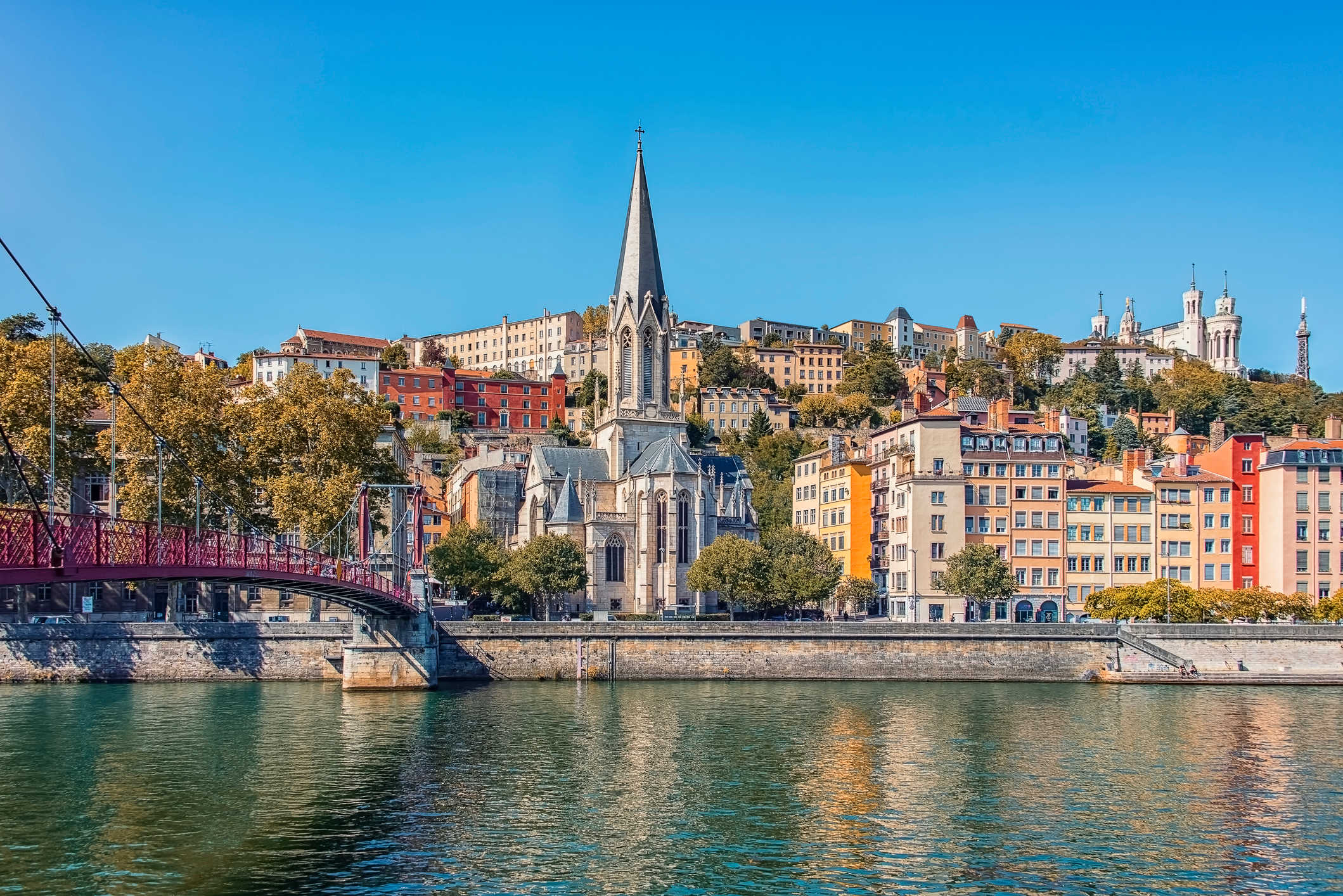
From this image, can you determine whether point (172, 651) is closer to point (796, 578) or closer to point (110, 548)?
point (110, 548)

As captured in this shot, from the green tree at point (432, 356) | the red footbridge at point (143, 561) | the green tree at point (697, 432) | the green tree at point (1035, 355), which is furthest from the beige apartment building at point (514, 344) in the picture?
the red footbridge at point (143, 561)

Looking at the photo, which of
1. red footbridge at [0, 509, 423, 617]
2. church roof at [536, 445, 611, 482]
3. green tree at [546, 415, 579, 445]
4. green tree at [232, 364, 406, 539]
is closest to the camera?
red footbridge at [0, 509, 423, 617]

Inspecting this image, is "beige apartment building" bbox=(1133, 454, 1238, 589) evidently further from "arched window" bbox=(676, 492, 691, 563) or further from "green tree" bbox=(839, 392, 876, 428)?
"green tree" bbox=(839, 392, 876, 428)

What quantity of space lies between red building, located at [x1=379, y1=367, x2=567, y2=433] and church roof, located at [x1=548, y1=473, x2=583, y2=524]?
4906cm

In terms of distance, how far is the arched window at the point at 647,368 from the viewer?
267ft

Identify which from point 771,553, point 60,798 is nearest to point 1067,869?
point 60,798

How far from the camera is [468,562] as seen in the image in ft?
218

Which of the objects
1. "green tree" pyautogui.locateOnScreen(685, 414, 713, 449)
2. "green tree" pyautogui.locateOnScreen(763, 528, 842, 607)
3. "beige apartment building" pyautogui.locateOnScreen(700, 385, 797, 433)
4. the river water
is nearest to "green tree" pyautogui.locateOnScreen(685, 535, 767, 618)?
"green tree" pyautogui.locateOnScreen(763, 528, 842, 607)

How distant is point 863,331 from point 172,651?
137266mm

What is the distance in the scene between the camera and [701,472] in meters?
76.1

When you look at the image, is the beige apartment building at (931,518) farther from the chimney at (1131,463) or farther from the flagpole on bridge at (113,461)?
the flagpole on bridge at (113,461)

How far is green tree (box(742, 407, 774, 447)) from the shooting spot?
12062 cm

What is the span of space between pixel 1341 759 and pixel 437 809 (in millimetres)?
25003

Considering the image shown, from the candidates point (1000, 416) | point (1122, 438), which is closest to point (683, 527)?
point (1000, 416)
